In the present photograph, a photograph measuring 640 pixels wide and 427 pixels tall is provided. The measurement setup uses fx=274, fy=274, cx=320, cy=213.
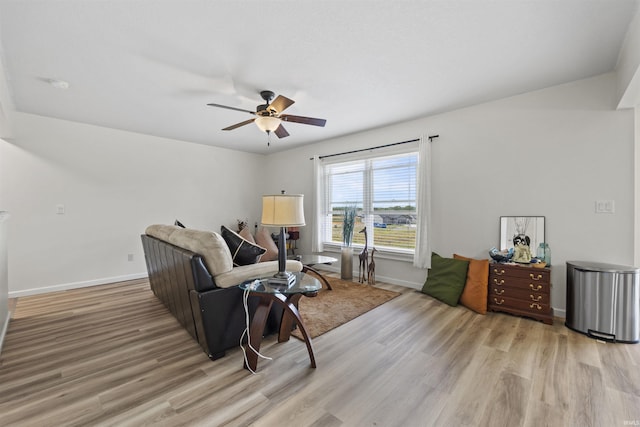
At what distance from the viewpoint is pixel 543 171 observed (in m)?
3.03

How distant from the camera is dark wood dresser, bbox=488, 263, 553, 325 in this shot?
9.16 feet

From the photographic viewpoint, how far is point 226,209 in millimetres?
5801

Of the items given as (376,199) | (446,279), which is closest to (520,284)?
(446,279)

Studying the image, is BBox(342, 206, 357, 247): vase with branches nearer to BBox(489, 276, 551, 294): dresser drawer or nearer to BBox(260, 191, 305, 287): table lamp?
BBox(489, 276, 551, 294): dresser drawer

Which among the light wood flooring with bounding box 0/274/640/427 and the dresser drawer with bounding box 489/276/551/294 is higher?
the dresser drawer with bounding box 489/276/551/294

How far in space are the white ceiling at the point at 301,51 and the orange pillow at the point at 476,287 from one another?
198cm

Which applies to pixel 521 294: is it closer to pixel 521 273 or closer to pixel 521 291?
pixel 521 291

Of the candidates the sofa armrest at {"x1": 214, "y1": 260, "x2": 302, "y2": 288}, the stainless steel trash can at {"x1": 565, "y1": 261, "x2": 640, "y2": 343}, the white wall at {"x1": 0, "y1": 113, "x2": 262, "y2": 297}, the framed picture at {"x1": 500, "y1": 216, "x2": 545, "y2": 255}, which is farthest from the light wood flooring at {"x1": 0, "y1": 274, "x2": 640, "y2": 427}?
the white wall at {"x1": 0, "y1": 113, "x2": 262, "y2": 297}

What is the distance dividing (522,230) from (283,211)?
2849mm

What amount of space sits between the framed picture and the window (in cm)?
116

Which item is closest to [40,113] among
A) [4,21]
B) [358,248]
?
[4,21]

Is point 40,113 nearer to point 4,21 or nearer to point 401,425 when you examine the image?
point 4,21

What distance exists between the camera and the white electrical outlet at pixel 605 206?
2662 mm

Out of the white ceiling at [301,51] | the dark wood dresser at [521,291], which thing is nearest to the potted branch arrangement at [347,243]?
the white ceiling at [301,51]
